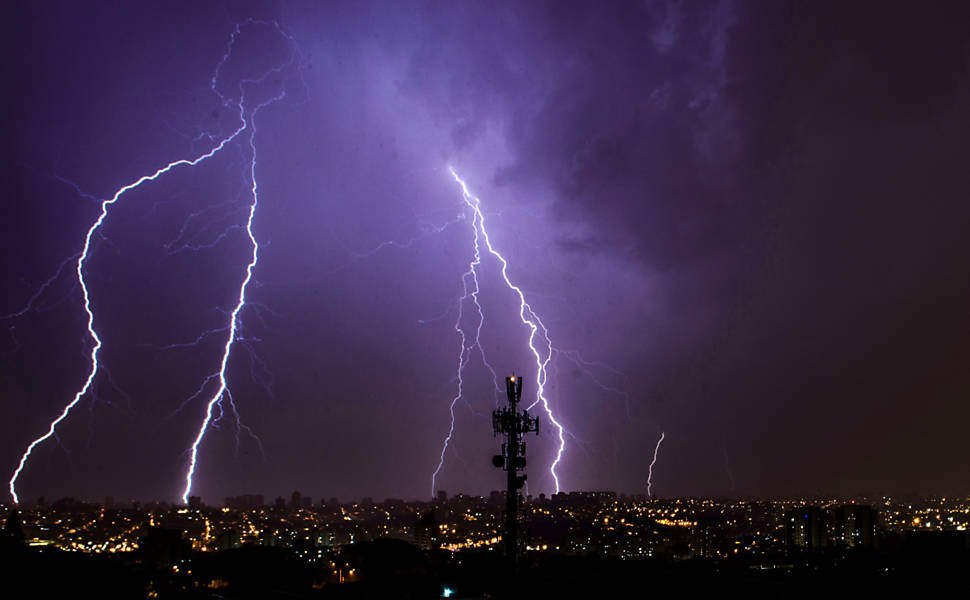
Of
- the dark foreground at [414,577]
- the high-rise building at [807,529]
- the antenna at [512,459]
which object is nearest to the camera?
the dark foreground at [414,577]

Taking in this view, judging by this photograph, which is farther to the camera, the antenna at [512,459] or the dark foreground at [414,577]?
the antenna at [512,459]

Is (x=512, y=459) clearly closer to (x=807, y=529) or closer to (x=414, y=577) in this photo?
(x=414, y=577)

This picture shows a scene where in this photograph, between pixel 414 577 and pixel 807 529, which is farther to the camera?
pixel 807 529

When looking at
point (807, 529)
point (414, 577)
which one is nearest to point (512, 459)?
point (414, 577)

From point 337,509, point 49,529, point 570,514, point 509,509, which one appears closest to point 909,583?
point 509,509

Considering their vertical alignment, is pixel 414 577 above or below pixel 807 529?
above

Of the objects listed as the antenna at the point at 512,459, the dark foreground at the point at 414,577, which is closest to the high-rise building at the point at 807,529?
the dark foreground at the point at 414,577

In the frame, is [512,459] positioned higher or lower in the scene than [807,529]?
higher

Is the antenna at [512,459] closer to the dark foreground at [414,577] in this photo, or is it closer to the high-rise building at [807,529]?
the dark foreground at [414,577]

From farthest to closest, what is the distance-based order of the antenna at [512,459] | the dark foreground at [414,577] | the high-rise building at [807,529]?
1. the high-rise building at [807,529]
2. the antenna at [512,459]
3. the dark foreground at [414,577]

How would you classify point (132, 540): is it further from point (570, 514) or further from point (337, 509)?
point (337, 509)

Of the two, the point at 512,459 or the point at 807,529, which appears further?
the point at 807,529

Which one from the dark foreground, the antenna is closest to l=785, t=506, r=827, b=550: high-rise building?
the dark foreground
